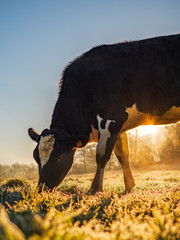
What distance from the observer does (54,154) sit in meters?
5.56

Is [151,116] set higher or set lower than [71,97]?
lower

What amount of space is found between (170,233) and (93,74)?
477 cm

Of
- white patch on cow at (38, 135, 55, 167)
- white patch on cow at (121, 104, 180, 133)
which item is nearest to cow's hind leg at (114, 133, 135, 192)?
white patch on cow at (121, 104, 180, 133)

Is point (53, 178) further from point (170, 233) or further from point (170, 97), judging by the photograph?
point (170, 233)

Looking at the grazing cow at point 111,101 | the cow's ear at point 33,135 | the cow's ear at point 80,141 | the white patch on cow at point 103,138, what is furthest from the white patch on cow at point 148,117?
the cow's ear at point 33,135

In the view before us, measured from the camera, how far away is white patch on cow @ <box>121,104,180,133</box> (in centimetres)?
567

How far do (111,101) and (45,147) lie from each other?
183 cm

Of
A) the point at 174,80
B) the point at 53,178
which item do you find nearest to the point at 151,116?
the point at 174,80

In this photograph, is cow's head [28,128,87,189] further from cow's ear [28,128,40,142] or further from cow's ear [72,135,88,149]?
cow's ear [28,128,40,142]

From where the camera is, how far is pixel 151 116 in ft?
18.8

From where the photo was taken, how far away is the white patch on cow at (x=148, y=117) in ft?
18.6

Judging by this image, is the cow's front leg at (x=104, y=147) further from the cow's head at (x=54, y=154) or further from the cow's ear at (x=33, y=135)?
the cow's ear at (x=33, y=135)

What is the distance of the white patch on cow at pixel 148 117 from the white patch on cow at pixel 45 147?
1.84 meters

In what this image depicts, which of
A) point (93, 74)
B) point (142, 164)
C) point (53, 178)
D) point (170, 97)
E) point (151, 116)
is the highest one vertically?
point (93, 74)
